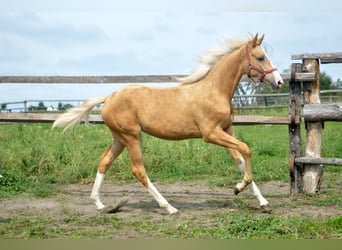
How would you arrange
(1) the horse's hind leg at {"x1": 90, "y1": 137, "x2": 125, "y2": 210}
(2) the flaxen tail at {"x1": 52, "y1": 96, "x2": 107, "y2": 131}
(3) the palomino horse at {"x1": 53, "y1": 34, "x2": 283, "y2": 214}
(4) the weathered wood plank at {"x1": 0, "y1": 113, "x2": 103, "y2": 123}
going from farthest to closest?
(4) the weathered wood plank at {"x1": 0, "y1": 113, "x2": 103, "y2": 123} < (2) the flaxen tail at {"x1": 52, "y1": 96, "x2": 107, "y2": 131} < (1) the horse's hind leg at {"x1": 90, "y1": 137, "x2": 125, "y2": 210} < (3) the palomino horse at {"x1": 53, "y1": 34, "x2": 283, "y2": 214}

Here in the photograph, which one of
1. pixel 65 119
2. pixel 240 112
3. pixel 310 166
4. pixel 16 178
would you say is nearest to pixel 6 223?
pixel 65 119

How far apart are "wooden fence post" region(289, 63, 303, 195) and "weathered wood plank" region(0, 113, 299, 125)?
0.14 meters

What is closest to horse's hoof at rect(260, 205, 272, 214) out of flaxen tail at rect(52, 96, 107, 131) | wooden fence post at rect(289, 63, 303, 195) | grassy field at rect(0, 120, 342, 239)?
grassy field at rect(0, 120, 342, 239)

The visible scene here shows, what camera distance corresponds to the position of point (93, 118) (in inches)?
308

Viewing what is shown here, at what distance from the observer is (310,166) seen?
7.18 metres

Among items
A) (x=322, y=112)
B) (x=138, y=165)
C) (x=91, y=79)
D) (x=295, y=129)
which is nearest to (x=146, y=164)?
(x=91, y=79)

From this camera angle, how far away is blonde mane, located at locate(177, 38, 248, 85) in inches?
255

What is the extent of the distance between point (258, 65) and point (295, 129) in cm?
147

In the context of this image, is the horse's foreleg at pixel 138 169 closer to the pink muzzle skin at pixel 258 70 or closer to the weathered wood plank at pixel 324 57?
the pink muzzle skin at pixel 258 70

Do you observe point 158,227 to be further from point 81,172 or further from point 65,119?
point 81,172

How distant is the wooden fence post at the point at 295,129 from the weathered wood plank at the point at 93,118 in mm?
139

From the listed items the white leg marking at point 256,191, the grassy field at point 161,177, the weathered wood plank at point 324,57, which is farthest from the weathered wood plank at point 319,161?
the weathered wood plank at point 324,57

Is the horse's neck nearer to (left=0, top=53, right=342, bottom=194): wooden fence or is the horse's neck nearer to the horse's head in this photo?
the horse's head

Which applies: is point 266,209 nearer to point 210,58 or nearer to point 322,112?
point 322,112
